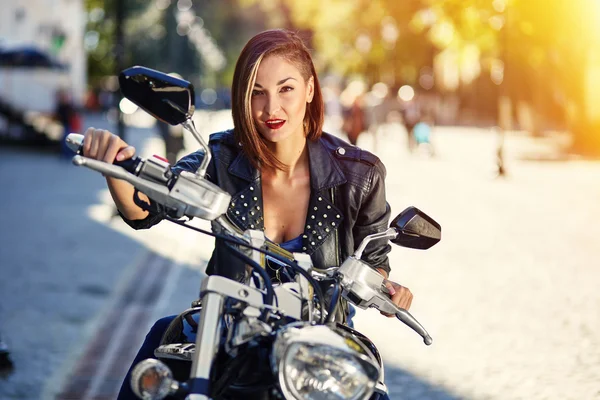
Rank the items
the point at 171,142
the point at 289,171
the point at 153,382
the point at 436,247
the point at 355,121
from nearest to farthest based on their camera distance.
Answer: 1. the point at 153,382
2. the point at 289,171
3. the point at 436,247
4. the point at 171,142
5. the point at 355,121

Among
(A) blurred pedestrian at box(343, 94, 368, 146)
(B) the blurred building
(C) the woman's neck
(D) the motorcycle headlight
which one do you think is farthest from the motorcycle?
(B) the blurred building

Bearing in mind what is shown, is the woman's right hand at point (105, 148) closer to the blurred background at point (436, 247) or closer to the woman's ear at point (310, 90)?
the blurred background at point (436, 247)

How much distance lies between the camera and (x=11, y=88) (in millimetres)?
37406

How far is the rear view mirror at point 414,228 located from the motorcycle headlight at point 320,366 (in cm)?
60

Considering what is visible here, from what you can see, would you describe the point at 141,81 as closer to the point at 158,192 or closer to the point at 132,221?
the point at 158,192

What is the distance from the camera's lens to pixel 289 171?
2900 millimetres

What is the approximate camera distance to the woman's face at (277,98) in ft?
8.63

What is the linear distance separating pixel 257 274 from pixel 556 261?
27.1 feet

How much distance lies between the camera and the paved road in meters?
5.91

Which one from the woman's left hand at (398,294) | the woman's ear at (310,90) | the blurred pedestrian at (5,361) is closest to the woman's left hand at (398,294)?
the woman's left hand at (398,294)

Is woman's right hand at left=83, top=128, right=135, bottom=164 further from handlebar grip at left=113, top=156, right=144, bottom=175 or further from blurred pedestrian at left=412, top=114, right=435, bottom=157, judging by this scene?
blurred pedestrian at left=412, top=114, right=435, bottom=157

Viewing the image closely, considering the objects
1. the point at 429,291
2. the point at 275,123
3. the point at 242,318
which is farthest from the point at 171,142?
the point at 242,318

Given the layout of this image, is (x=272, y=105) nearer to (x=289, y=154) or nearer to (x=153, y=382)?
(x=289, y=154)

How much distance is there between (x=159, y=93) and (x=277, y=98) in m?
0.49
